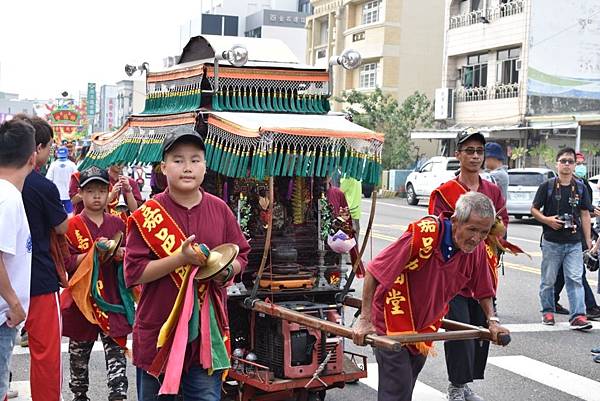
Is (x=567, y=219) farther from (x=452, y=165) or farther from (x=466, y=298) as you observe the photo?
(x=452, y=165)

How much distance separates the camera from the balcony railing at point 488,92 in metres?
32.8

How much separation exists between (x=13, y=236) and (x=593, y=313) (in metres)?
7.92

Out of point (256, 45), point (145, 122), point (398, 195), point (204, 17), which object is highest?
point (204, 17)

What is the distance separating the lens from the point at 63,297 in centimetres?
616

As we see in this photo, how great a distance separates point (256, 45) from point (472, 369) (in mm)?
3218

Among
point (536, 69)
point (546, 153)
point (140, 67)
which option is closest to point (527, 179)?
point (546, 153)

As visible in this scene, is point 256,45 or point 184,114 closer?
point 184,114

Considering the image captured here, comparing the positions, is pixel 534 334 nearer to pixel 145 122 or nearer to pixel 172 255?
pixel 145 122

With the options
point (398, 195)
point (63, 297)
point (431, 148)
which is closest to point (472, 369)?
point (63, 297)

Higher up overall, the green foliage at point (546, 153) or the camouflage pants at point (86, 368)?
the green foliage at point (546, 153)

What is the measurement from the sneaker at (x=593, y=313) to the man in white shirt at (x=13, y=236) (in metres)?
7.63

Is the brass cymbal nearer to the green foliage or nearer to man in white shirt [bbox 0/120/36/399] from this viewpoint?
man in white shirt [bbox 0/120/36/399]

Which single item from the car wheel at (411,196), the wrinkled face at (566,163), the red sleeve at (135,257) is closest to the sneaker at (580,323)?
the wrinkled face at (566,163)

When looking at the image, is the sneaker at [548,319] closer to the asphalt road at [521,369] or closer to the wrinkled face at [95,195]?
the asphalt road at [521,369]
